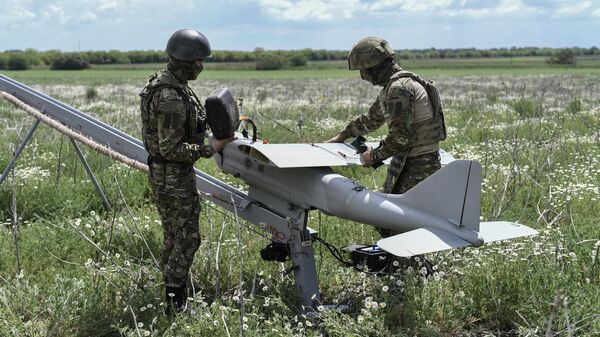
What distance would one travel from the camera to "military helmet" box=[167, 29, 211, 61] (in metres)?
4.62

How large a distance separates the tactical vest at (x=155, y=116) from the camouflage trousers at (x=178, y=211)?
0.61 ft

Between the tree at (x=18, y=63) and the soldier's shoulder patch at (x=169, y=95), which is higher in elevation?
the tree at (x=18, y=63)

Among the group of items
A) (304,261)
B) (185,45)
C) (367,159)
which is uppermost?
(185,45)

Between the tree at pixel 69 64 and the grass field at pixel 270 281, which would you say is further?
the tree at pixel 69 64

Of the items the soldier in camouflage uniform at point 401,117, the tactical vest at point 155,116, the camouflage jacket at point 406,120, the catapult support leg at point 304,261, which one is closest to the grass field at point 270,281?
the catapult support leg at point 304,261

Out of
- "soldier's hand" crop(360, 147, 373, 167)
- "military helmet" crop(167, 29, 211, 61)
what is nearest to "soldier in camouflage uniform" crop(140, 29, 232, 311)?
"military helmet" crop(167, 29, 211, 61)

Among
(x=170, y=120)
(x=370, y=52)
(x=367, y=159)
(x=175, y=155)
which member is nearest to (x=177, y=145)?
(x=175, y=155)

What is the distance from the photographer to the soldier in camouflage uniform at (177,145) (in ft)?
15.0

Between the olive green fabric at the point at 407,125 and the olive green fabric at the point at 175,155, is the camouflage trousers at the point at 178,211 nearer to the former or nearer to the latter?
the olive green fabric at the point at 175,155

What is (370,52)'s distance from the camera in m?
5.05

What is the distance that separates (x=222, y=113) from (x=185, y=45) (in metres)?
0.62

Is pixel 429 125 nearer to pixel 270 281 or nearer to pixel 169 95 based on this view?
pixel 270 281

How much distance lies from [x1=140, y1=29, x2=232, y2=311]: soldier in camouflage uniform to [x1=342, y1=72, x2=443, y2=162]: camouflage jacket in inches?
54.6

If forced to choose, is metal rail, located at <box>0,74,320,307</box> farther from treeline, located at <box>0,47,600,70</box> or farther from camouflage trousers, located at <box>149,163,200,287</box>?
treeline, located at <box>0,47,600,70</box>
